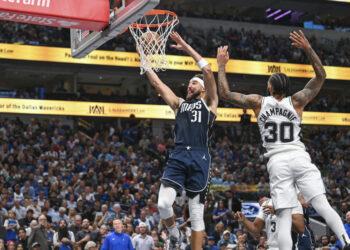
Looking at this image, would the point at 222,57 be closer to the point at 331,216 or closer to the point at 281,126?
the point at 281,126

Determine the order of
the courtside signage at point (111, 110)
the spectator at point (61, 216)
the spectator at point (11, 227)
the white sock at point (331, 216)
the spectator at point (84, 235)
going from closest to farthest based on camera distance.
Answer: the white sock at point (331, 216) → the spectator at point (84, 235) → the spectator at point (11, 227) → the spectator at point (61, 216) → the courtside signage at point (111, 110)

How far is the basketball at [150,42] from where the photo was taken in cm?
844

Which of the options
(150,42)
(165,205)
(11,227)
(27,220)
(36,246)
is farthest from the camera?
(27,220)

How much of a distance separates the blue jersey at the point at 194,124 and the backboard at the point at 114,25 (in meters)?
1.74

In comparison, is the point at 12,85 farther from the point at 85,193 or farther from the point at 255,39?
the point at 85,193

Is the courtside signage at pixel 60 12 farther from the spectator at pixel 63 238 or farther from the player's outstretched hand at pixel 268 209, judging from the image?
the spectator at pixel 63 238

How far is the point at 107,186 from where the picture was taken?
61.6ft

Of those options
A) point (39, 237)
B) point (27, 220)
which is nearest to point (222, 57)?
point (39, 237)

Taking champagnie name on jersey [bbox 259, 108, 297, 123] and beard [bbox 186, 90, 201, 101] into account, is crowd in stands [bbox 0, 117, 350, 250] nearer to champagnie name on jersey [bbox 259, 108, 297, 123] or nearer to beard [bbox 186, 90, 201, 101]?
beard [bbox 186, 90, 201, 101]

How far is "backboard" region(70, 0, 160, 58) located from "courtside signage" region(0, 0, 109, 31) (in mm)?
131

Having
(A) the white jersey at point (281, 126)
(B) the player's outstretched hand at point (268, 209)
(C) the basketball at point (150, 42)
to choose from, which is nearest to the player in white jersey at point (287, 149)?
(A) the white jersey at point (281, 126)

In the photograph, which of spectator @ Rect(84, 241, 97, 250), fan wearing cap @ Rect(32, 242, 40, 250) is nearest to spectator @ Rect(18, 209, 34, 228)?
fan wearing cap @ Rect(32, 242, 40, 250)

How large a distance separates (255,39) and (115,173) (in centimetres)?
1719

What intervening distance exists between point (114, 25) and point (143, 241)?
24.2ft
